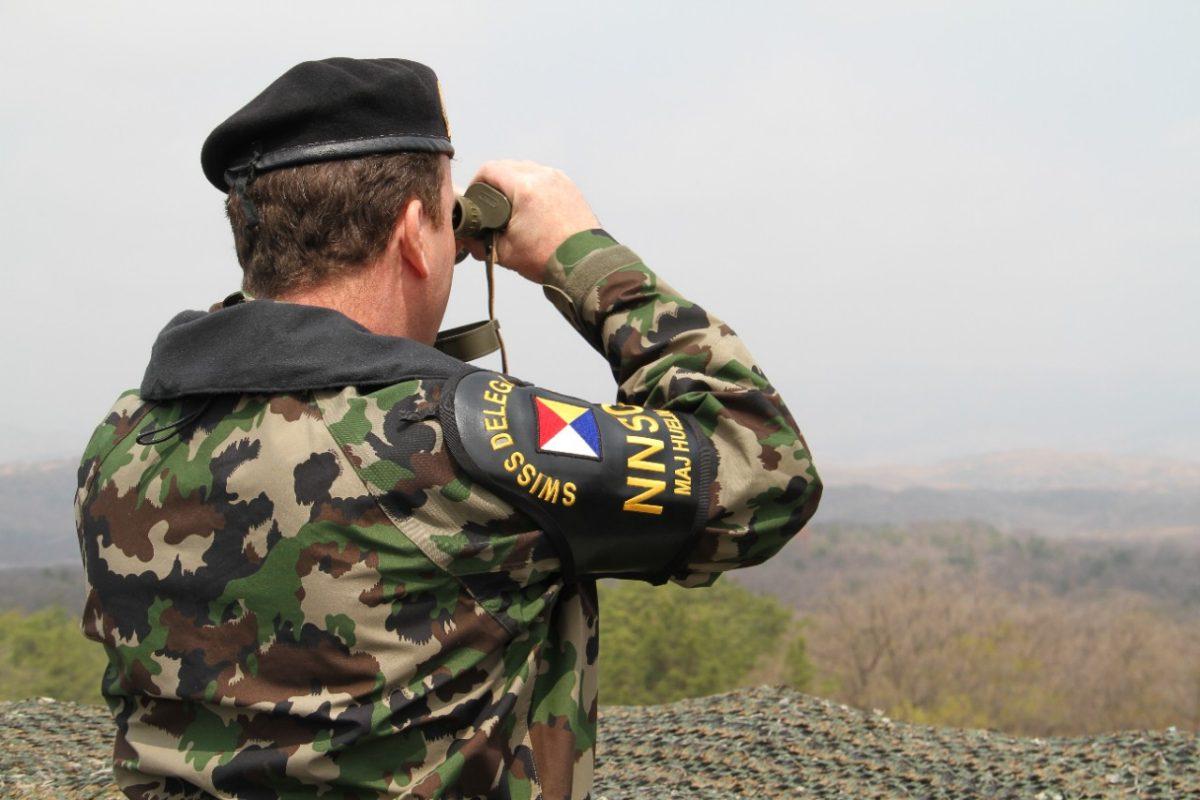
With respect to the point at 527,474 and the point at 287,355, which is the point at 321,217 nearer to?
the point at 287,355

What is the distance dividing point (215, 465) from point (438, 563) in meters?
0.45

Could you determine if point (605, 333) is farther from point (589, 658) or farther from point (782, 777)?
point (782, 777)

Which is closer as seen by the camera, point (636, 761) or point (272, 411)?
point (272, 411)

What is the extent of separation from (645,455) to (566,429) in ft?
0.49

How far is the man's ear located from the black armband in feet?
0.89

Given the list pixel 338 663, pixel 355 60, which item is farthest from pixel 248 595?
pixel 355 60

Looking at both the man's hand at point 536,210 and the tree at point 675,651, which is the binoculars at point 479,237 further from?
the tree at point 675,651

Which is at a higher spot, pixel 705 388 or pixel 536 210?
pixel 536 210

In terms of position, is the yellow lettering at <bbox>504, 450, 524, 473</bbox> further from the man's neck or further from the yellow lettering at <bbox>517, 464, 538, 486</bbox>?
the man's neck

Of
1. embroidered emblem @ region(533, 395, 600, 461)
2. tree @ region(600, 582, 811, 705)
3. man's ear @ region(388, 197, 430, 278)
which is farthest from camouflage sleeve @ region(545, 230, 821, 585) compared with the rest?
tree @ region(600, 582, 811, 705)

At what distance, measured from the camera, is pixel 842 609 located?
115 ft

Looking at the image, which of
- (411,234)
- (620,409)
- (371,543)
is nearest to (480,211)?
(411,234)

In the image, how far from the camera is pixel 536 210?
245 centimetres

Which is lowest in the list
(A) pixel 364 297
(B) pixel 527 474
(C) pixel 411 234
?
(B) pixel 527 474
